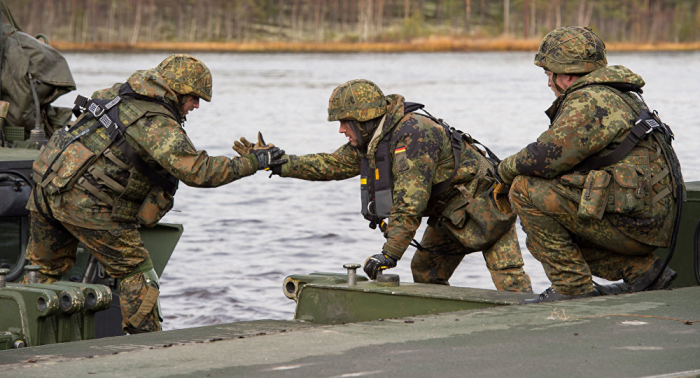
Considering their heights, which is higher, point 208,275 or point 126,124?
point 126,124

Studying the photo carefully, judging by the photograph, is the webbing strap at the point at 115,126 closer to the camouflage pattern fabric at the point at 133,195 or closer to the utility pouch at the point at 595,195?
the camouflage pattern fabric at the point at 133,195

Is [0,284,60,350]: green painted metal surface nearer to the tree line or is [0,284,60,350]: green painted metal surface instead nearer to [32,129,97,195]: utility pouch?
[32,129,97,195]: utility pouch

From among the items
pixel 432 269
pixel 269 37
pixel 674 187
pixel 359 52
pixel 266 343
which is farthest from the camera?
pixel 269 37

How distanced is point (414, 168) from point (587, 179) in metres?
1.13

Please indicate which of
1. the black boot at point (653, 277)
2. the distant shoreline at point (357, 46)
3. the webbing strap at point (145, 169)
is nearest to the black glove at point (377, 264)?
the black boot at point (653, 277)

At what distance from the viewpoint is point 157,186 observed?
255 inches

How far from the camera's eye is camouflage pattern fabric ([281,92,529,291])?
596 centimetres

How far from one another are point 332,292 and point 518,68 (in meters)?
50.7

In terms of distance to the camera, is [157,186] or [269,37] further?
[269,37]

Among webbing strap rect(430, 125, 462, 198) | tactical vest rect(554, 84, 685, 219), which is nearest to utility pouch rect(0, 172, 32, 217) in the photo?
webbing strap rect(430, 125, 462, 198)

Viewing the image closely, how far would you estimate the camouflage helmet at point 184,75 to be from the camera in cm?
632

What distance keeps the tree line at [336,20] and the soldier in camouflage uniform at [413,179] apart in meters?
86.6

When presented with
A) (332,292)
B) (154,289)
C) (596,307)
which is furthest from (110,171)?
(596,307)

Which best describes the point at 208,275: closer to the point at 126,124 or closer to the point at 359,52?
the point at 126,124
